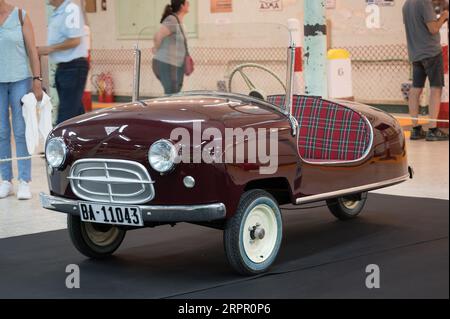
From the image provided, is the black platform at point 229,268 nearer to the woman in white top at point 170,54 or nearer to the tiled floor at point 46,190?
the tiled floor at point 46,190

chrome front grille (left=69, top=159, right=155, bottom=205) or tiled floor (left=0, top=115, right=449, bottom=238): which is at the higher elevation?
chrome front grille (left=69, top=159, right=155, bottom=205)

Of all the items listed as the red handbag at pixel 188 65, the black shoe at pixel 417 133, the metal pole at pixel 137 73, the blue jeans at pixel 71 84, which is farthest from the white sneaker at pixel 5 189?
the black shoe at pixel 417 133

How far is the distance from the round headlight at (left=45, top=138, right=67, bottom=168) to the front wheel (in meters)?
0.39

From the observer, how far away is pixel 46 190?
25.9ft

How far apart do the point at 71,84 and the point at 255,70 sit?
340 centimetres

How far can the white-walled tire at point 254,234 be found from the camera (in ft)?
15.4

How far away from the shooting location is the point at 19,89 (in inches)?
287

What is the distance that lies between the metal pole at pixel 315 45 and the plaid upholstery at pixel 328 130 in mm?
2110

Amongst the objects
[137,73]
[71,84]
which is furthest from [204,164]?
[71,84]

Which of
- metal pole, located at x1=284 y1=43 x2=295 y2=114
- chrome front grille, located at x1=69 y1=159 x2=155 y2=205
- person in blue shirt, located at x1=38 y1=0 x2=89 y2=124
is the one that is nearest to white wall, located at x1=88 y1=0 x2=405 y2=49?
person in blue shirt, located at x1=38 y1=0 x2=89 y2=124

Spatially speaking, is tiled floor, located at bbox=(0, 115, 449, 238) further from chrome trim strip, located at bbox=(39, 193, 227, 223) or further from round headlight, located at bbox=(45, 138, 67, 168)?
chrome trim strip, located at bbox=(39, 193, 227, 223)

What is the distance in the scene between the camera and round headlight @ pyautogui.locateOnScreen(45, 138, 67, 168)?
492 cm

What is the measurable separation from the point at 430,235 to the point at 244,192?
150 centimetres

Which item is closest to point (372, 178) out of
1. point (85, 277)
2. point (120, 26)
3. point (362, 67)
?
point (85, 277)
